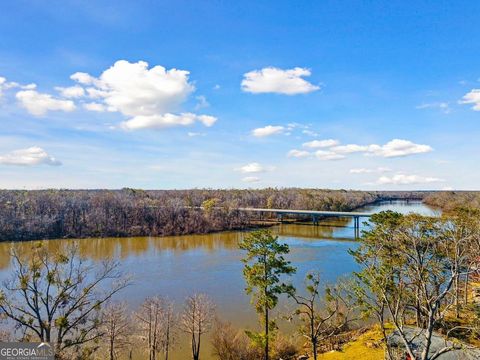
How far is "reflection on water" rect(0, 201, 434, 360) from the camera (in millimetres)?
27925

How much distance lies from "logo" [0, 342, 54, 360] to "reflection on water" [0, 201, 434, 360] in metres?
3.96

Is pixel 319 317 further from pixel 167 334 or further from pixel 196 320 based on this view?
pixel 167 334

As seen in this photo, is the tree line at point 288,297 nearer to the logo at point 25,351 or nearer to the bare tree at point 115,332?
the bare tree at point 115,332

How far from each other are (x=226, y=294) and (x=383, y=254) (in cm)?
1543

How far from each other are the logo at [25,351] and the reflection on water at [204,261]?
3.96 m

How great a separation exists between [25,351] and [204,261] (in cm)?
2990

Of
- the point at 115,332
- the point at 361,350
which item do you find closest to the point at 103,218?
the point at 115,332

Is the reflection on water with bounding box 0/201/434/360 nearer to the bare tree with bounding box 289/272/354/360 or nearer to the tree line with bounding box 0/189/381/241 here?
the bare tree with bounding box 289/272/354/360

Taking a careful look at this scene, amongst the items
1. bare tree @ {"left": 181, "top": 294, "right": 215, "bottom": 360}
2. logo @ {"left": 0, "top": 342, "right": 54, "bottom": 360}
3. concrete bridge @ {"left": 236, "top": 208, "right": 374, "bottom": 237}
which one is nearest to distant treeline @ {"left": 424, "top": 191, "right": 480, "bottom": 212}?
concrete bridge @ {"left": 236, "top": 208, "right": 374, "bottom": 237}

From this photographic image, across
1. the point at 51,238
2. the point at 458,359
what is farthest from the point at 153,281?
the point at 51,238

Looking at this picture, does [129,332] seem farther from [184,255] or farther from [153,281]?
[184,255]

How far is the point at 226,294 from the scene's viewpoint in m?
28.6

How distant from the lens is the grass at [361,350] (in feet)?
58.5

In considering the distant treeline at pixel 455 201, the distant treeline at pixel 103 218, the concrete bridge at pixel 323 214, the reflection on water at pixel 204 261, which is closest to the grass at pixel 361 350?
the reflection on water at pixel 204 261
